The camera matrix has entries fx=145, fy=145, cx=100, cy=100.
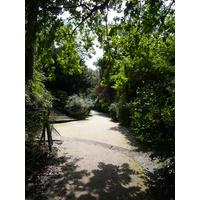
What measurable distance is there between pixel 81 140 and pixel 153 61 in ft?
18.0

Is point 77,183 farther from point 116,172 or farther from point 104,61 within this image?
point 104,61

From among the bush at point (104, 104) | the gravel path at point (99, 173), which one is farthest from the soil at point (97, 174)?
the bush at point (104, 104)

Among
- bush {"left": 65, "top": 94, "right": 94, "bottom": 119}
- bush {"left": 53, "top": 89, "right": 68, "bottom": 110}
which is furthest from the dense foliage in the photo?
bush {"left": 53, "top": 89, "right": 68, "bottom": 110}

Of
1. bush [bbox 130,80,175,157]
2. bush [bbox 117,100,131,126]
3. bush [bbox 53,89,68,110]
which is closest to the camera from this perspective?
bush [bbox 130,80,175,157]

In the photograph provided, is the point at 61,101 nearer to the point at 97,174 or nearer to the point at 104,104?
the point at 104,104

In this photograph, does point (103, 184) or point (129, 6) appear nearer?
point (103, 184)

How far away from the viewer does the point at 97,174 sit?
3.66 m

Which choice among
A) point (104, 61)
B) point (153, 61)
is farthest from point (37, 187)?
point (153, 61)

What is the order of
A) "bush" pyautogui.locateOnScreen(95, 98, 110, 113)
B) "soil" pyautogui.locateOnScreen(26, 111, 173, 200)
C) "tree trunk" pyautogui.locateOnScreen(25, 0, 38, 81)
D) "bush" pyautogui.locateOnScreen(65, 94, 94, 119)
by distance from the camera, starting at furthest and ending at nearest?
"bush" pyautogui.locateOnScreen(95, 98, 110, 113)
"bush" pyautogui.locateOnScreen(65, 94, 94, 119)
"tree trunk" pyautogui.locateOnScreen(25, 0, 38, 81)
"soil" pyautogui.locateOnScreen(26, 111, 173, 200)

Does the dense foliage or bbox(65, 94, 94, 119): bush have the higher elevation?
the dense foliage

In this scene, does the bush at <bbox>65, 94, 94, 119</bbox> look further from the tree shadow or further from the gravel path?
the tree shadow

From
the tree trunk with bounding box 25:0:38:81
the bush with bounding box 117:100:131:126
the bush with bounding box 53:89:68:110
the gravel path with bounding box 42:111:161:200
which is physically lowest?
the gravel path with bounding box 42:111:161:200

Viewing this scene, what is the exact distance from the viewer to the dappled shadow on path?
2.83 metres

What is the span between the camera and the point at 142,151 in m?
5.43
